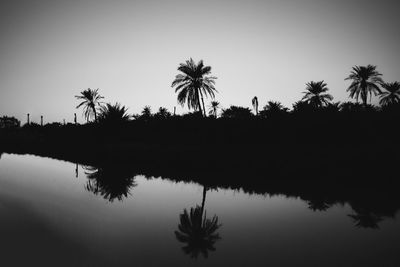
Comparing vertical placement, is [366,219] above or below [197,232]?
above

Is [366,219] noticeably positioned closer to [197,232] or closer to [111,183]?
[197,232]

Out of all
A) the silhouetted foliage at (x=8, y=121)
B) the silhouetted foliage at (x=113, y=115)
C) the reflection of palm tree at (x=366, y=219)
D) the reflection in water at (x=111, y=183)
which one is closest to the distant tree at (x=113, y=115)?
the silhouetted foliage at (x=113, y=115)

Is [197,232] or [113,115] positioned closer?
[197,232]

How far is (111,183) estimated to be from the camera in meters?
11.1

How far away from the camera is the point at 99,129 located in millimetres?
28969

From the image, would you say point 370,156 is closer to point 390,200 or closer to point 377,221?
point 390,200

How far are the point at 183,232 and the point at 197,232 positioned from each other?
307 millimetres

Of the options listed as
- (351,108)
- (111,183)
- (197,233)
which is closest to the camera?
(197,233)

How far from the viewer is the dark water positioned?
4277 millimetres

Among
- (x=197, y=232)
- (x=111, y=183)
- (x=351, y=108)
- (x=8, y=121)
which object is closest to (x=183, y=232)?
(x=197, y=232)

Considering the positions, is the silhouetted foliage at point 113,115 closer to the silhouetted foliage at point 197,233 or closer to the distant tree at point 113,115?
the distant tree at point 113,115

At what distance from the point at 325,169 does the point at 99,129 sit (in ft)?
79.6

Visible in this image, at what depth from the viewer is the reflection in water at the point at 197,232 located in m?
4.69

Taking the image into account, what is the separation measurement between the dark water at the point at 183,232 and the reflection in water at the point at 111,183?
0.56 feet
